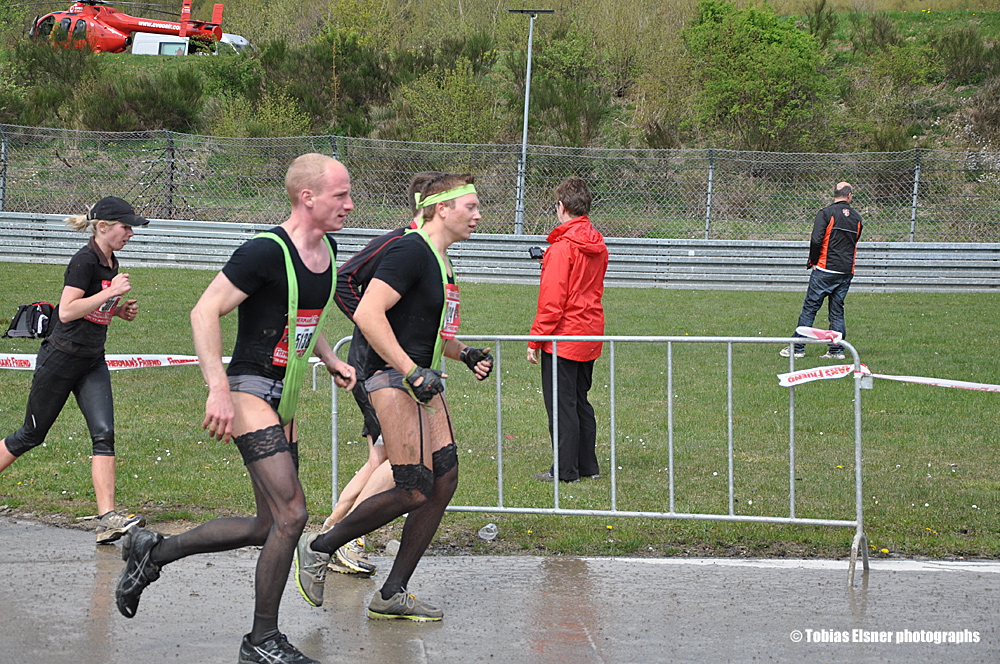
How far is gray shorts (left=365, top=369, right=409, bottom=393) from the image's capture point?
4.05 meters

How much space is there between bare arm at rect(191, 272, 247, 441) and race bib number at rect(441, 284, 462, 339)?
3.05 ft

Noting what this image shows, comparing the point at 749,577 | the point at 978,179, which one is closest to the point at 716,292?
the point at 978,179

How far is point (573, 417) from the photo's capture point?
657cm

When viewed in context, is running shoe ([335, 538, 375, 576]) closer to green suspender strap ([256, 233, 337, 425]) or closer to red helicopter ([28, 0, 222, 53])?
green suspender strap ([256, 233, 337, 425])

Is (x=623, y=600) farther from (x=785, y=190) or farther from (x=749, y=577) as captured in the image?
(x=785, y=190)

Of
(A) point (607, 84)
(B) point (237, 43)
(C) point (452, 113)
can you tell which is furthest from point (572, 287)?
(B) point (237, 43)

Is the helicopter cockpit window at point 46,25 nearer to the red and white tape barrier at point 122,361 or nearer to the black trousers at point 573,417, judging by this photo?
the red and white tape barrier at point 122,361

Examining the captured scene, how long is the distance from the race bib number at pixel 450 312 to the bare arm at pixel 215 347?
931 millimetres

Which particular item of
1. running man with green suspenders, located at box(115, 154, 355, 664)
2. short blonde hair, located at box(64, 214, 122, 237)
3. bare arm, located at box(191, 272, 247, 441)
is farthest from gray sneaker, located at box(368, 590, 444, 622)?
short blonde hair, located at box(64, 214, 122, 237)

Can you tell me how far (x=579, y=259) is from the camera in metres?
6.71

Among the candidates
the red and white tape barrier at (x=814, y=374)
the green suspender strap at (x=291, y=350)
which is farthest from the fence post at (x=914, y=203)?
the green suspender strap at (x=291, y=350)

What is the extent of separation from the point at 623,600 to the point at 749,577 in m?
0.74

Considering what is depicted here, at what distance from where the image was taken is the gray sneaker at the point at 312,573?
13.7 ft

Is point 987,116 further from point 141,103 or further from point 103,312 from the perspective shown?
point 103,312
